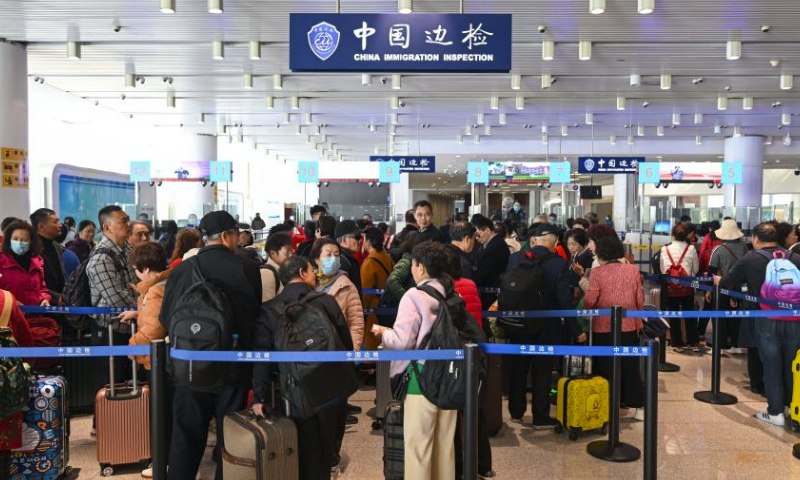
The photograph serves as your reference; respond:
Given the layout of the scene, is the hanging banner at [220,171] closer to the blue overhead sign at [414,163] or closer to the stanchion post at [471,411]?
the blue overhead sign at [414,163]

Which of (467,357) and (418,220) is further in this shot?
(418,220)

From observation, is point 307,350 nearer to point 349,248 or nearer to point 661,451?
point 349,248

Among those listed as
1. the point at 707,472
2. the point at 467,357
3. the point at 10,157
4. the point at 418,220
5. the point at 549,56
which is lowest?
the point at 707,472

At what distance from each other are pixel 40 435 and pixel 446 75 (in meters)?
10.2

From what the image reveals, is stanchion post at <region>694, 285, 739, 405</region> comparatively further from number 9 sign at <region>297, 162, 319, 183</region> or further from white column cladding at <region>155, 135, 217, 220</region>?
white column cladding at <region>155, 135, 217, 220</region>

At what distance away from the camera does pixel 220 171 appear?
1900 centimetres

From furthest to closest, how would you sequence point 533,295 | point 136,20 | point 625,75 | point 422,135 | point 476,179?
point 422,135 < point 476,179 < point 625,75 < point 136,20 < point 533,295

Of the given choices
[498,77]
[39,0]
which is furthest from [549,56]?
[39,0]

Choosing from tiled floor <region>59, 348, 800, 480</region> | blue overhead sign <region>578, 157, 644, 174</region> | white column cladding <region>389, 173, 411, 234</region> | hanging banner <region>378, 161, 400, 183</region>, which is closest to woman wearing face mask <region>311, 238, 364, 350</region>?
tiled floor <region>59, 348, 800, 480</region>

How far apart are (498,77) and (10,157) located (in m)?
8.52

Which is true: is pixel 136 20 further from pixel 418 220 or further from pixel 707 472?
pixel 707 472

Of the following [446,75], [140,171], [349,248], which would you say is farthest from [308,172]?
[349,248]

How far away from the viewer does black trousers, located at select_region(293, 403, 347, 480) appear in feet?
11.8

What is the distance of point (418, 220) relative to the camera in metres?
7.48
